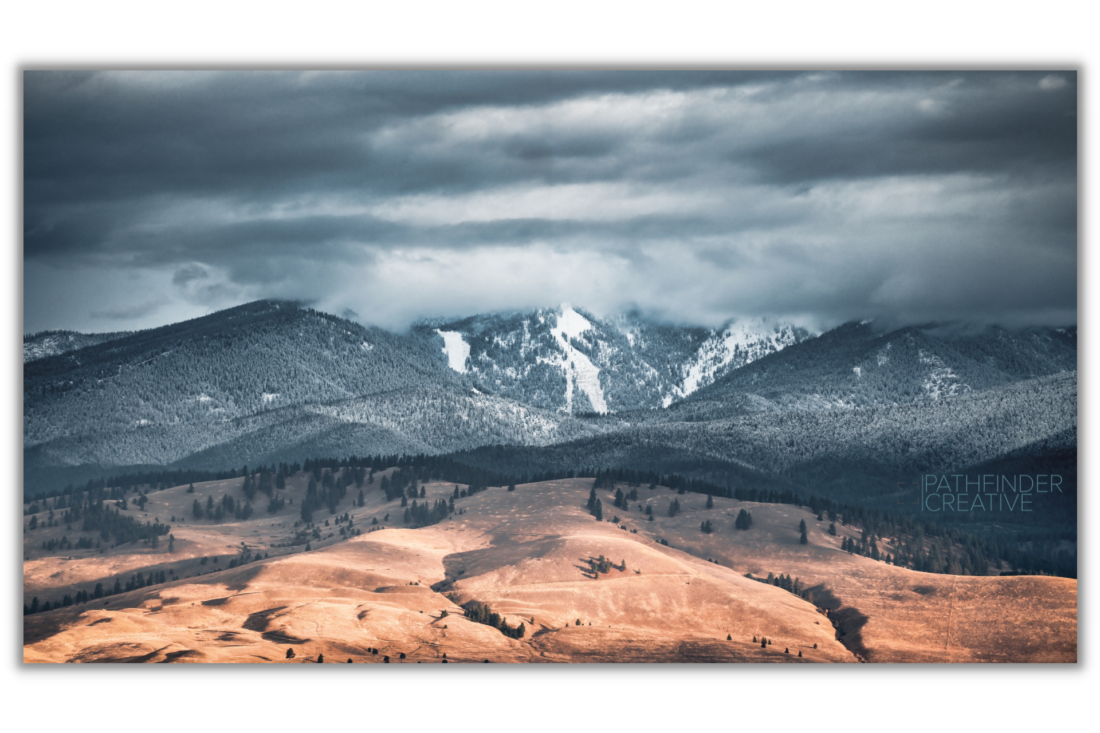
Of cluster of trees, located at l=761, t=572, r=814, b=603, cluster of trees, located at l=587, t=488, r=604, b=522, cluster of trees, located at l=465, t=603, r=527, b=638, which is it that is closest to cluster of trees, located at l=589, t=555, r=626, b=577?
cluster of trees, located at l=465, t=603, r=527, b=638

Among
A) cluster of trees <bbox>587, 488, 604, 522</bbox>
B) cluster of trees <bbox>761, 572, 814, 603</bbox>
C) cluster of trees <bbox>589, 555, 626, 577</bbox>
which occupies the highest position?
cluster of trees <bbox>587, 488, 604, 522</bbox>

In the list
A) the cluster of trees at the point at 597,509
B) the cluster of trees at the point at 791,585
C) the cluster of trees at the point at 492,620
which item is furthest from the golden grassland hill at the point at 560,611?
the cluster of trees at the point at 597,509

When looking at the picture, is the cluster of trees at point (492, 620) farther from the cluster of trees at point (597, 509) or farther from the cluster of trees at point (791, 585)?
the cluster of trees at point (597, 509)

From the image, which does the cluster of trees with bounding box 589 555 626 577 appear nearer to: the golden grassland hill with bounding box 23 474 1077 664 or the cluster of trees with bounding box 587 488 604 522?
the golden grassland hill with bounding box 23 474 1077 664

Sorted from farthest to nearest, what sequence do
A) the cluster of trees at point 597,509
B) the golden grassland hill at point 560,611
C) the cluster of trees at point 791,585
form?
the cluster of trees at point 597,509
the cluster of trees at point 791,585
the golden grassland hill at point 560,611

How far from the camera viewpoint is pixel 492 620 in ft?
369

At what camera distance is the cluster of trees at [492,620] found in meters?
109

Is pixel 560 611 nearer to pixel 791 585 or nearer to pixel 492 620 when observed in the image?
pixel 492 620

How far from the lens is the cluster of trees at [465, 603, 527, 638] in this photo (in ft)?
356

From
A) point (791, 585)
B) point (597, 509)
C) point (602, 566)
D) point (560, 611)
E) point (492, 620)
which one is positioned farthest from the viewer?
point (597, 509)

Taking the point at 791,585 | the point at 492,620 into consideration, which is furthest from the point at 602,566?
the point at 791,585

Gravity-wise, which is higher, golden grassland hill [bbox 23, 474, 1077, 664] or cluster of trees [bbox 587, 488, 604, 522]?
cluster of trees [bbox 587, 488, 604, 522]
